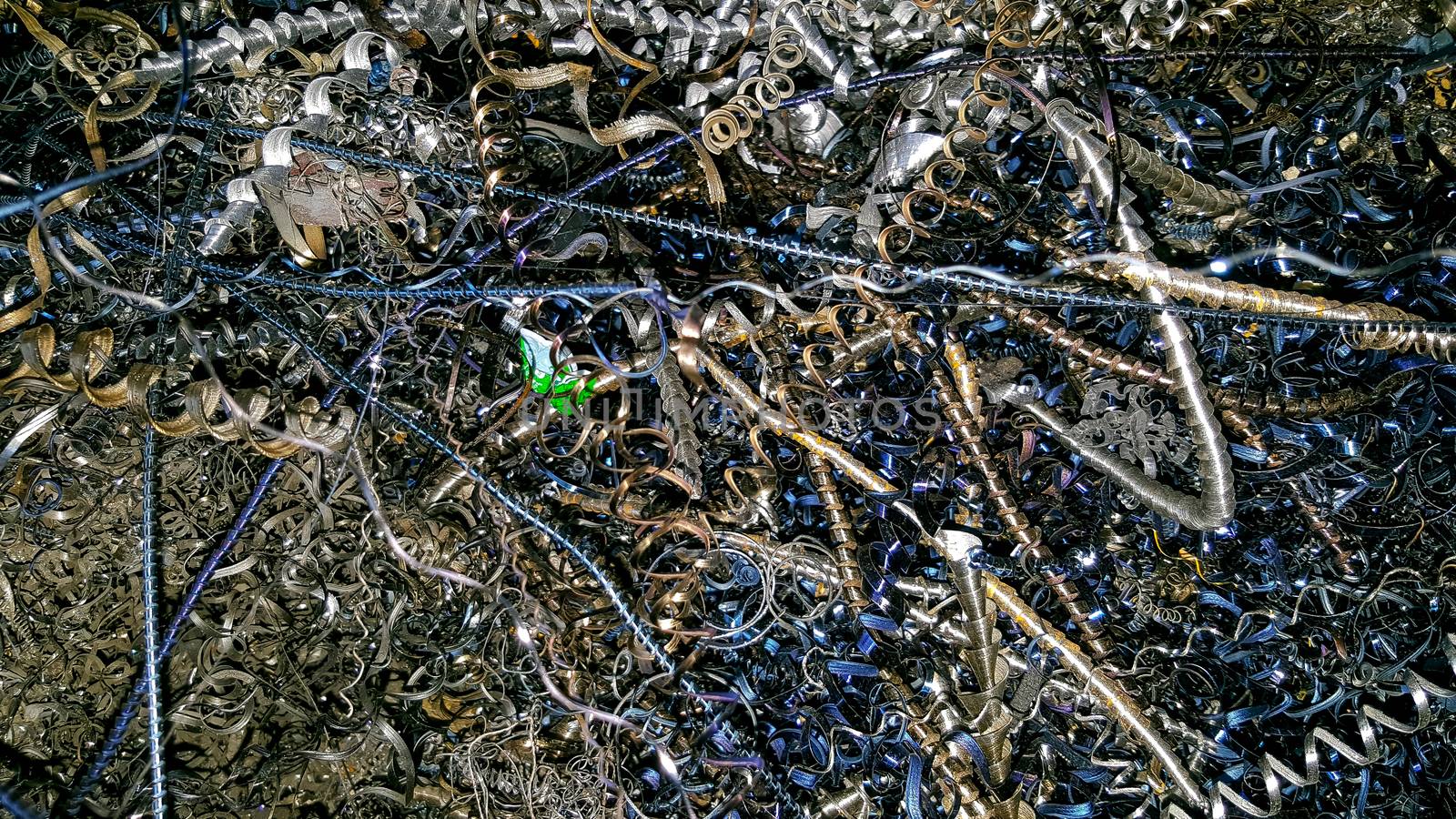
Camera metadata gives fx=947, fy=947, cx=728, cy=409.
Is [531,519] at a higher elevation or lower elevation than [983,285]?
lower

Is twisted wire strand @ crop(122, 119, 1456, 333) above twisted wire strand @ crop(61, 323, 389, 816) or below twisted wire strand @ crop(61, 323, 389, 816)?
above

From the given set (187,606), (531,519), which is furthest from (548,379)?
(187,606)

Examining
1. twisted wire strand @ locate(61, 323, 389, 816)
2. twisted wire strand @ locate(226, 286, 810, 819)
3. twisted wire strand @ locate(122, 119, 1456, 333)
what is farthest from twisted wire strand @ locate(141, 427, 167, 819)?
twisted wire strand @ locate(122, 119, 1456, 333)

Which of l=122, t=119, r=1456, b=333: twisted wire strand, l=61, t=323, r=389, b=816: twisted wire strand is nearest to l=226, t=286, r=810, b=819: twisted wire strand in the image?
l=61, t=323, r=389, b=816: twisted wire strand

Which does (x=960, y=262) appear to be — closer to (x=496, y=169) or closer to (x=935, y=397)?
(x=935, y=397)

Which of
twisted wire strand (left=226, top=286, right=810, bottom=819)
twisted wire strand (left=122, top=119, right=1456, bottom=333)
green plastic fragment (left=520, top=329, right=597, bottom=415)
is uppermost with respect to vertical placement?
twisted wire strand (left=122, top=119, right=1456, bottom=333)

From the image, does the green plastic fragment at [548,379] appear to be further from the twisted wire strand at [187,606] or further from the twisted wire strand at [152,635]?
the twisted wire strand at [152,635]

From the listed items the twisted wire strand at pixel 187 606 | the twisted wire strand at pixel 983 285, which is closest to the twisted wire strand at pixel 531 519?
the twisted wire strand at pixel 187 606

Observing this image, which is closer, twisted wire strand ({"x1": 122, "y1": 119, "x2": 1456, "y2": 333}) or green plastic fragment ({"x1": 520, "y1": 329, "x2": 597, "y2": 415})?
twisted wire strand ({"x1": 122, "y1": 119, "x2": 1456, "y2": 333})

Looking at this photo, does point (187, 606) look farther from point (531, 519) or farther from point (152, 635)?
point (531, 519)

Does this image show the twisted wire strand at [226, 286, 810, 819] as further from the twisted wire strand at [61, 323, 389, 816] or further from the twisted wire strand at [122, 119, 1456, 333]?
the twisted wire strand at [122, 119, 1456, 333]

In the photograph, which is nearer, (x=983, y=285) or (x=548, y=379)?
(x=983, y=285)
